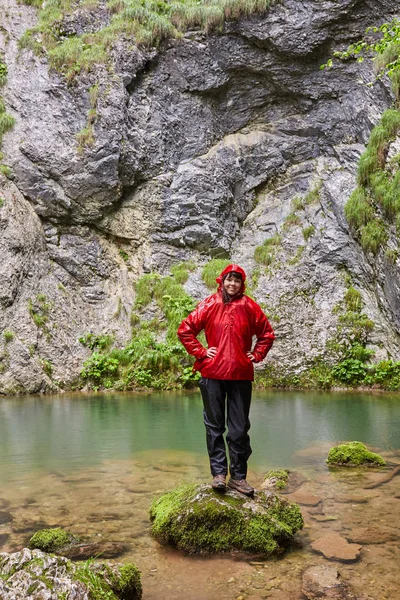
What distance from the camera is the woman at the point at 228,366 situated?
367 cm

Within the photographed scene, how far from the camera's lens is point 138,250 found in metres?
19.0

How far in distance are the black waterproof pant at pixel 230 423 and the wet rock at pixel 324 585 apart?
39.7 inches

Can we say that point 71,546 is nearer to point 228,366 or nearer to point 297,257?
point 228,366

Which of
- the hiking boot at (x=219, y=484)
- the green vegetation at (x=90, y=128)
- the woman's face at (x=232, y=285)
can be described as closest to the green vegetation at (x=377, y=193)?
the green vegetation at (x=90, y=128)

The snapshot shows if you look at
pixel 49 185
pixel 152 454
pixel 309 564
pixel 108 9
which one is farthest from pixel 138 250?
pixel 309 564

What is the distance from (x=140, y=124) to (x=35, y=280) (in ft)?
24.2

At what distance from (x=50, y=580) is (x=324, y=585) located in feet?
4.68

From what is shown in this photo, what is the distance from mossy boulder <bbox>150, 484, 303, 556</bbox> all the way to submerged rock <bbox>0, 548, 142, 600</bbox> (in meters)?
0.94

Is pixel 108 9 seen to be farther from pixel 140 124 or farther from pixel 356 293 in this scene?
pixel 356 293

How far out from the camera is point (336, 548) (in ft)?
10.0

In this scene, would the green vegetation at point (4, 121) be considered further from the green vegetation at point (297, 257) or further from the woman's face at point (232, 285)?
the woman's face at point (232, 285)

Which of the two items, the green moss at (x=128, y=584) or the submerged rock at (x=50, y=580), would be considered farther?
the green moss at (x=128, y=584)

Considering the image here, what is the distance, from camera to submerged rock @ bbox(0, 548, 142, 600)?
1.94 meters

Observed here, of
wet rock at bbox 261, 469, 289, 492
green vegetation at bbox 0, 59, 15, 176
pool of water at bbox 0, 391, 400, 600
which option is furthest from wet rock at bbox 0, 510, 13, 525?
green vegetation at bbox 0, 59, 15, 176
